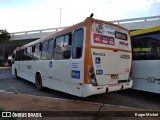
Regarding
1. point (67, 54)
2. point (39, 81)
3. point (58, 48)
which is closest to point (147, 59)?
point (67, 54)

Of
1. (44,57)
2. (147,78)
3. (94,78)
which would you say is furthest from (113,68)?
(44,57)

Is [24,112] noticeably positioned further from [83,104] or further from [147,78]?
[147,78]

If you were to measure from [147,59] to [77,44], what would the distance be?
272cm

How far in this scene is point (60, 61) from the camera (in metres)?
7.52

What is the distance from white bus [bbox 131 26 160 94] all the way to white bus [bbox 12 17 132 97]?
0.47m

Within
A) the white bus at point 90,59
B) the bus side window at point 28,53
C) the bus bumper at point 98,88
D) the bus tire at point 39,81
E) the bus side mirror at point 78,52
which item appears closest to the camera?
the bus bumper at point 98,88

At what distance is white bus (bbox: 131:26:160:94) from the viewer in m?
6.85

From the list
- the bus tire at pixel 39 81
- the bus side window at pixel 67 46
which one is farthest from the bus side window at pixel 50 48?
the bus tire at pixel 39 81

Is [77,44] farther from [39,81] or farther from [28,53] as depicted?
[28,53]

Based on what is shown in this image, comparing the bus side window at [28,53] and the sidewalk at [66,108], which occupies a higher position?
the bus side window at [28,53]

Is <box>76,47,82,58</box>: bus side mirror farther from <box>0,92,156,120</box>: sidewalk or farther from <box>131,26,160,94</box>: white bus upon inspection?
<box>131,26,160,94</box>: white bus

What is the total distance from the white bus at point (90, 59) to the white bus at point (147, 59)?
1.55 feet

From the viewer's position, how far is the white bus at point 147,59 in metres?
6.85

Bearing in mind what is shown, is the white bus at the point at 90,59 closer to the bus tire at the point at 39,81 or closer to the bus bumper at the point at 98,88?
the bus bumper at the point at 98,88
